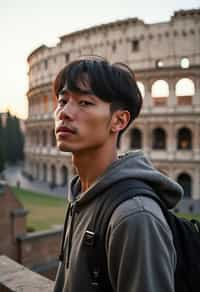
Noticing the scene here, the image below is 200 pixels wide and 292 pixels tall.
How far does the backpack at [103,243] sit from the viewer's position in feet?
4.62

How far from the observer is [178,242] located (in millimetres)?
1521

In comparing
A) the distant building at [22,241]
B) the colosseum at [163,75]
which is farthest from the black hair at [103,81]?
the colosseum at [163,75]

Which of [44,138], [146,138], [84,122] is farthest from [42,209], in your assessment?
[84,122]

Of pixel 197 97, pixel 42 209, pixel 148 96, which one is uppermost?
pixel 148 96

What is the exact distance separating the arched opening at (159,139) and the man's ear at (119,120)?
1075 inches

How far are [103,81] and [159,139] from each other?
2800 cm

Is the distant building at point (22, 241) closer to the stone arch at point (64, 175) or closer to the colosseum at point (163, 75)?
the colosseum at point (163, 75)

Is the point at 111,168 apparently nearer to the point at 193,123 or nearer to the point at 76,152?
the point at 76,152

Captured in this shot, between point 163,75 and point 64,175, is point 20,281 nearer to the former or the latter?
point 163,75

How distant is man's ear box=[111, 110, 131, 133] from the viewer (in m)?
1.72

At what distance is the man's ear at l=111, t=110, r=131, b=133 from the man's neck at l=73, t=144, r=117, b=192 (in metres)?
0.13

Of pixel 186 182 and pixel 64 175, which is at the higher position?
pixel 64 175

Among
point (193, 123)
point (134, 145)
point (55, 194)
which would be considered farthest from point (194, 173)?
point (55, 194)

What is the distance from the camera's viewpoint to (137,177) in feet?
4.99
